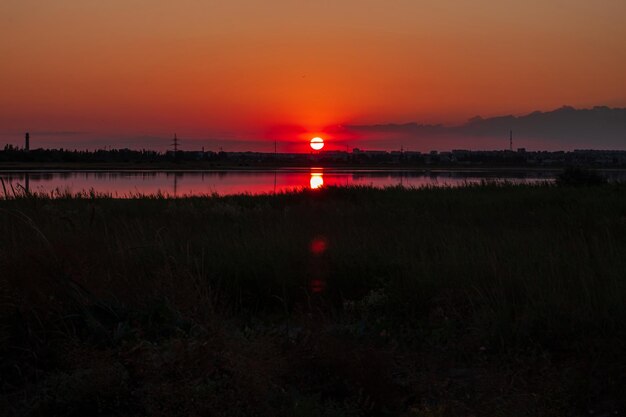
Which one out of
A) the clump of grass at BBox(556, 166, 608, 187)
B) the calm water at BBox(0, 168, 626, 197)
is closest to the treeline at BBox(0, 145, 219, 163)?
the calm water at BBox(0, 168, 626, 197)

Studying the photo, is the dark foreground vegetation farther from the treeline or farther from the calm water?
the treeline

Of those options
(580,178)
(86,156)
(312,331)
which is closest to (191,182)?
(580,178)

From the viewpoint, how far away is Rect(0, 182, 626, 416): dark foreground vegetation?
4.33 meters

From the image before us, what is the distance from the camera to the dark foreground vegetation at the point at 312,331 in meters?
4.33

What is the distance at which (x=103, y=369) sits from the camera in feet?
14.6

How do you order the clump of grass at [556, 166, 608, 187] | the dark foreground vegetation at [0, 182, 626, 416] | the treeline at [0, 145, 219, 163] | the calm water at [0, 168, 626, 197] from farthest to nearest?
the treeline at [0, 145, 219, 163]
the calm water at [0, 168, 626, 197]
the clump of grass at [556, 166, 608, 187]
the dark foreground vegetation at [0, 182, 626, 416]

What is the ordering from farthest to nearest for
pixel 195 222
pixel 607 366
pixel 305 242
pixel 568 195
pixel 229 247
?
pixel 568 195, pixel 195 222, pixel 305 242, pixel 229 247, pixel 607 366

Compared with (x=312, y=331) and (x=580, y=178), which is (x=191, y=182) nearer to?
(x=580, y=178)

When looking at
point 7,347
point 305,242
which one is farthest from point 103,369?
point 305,242

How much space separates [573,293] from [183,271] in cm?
416

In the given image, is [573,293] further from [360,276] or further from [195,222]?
[195,222]

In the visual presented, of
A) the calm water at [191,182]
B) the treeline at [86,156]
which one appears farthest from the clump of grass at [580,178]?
the treeline at [86,156]

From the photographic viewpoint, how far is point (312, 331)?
5254 mm

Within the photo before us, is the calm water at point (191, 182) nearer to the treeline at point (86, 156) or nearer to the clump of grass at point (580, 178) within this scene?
the clump of grass at point (580, 178)
